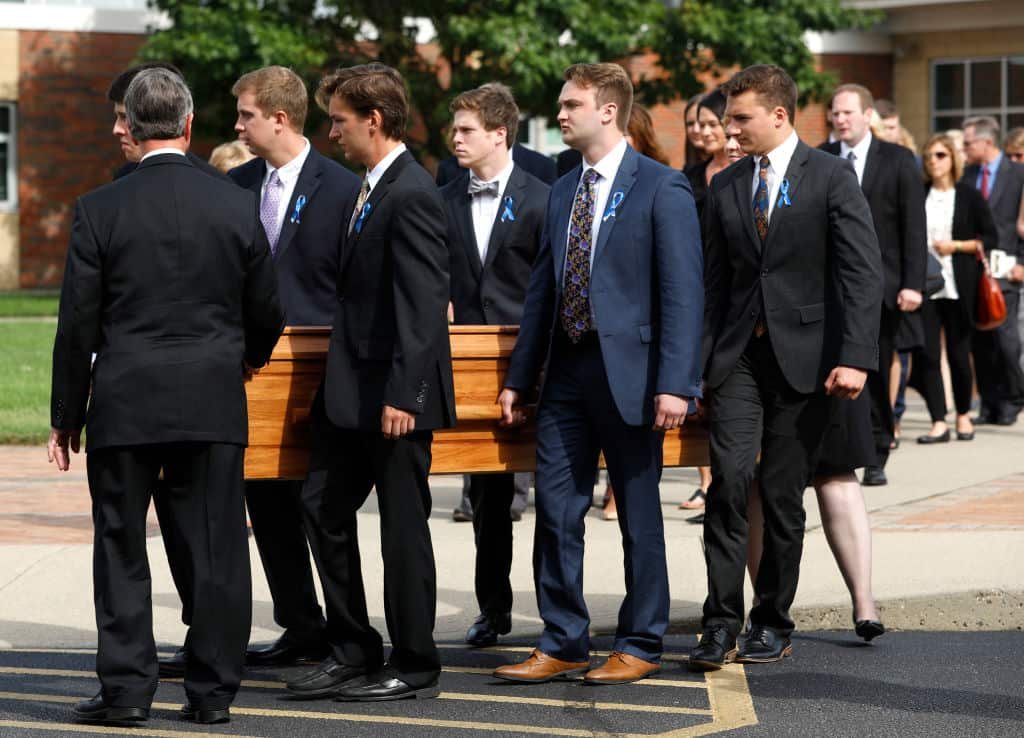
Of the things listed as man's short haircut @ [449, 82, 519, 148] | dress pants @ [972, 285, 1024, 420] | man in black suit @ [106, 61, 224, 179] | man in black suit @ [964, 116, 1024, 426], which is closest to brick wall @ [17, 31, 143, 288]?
man in black suit @ [964, 116, 1024, 426]

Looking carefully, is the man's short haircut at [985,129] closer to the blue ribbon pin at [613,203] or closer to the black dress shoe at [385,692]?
the blue ribbon pin at [613,203]

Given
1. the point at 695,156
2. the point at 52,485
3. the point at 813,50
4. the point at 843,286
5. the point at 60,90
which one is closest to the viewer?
the point at 843,286

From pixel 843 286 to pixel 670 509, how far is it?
11.6 feet

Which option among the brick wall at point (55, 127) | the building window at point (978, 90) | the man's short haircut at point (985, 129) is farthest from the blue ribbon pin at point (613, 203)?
the building window at point (978, 90)

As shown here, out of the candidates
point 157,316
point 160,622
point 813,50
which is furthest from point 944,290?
point 813,50

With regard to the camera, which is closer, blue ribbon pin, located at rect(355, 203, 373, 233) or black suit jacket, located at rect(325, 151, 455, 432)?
black suit jacket, located at rect(325, 151, 455, 432)

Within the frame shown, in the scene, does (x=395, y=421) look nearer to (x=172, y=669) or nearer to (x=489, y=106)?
(x=172, y=669)

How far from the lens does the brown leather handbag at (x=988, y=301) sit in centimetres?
1295

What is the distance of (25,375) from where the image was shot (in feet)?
54.2

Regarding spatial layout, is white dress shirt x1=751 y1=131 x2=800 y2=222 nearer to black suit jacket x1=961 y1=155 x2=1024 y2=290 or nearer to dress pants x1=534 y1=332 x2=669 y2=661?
dress pants x1=534 y1=332 x2=669 y2=661

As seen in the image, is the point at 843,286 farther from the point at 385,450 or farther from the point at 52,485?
the point at 52,485

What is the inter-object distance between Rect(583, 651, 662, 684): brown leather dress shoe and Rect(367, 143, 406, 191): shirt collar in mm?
1812

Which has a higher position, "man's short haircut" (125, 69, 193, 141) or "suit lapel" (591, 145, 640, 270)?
"man's short haircut" (125, 69, 193, 141)

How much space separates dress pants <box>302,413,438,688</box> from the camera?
6.26 meters
